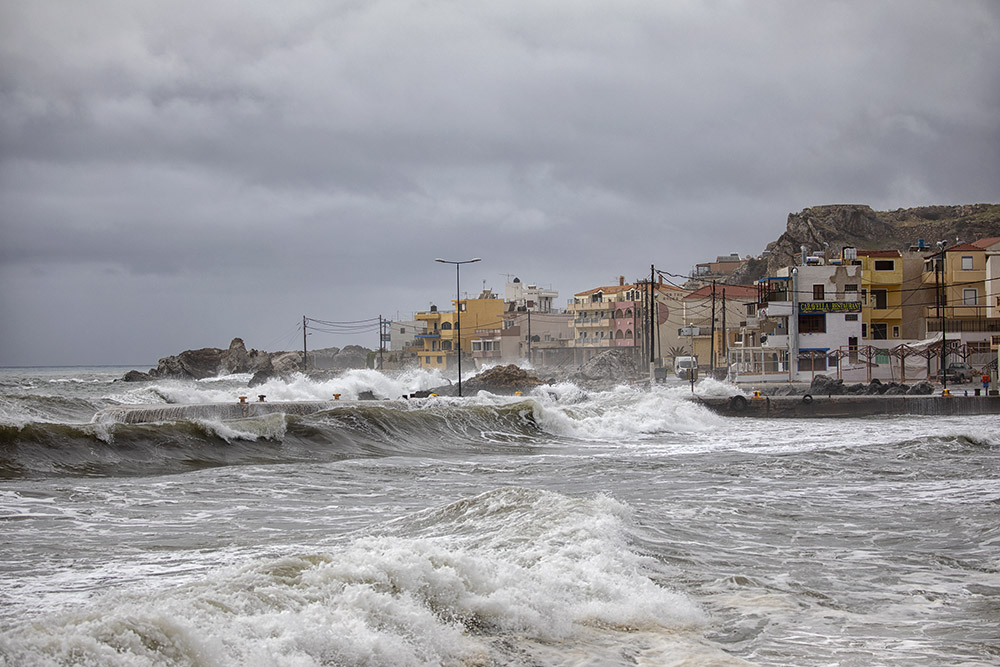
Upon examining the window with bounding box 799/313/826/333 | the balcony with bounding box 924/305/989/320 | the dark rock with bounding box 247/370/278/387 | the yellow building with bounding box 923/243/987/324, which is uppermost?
the yellow building with bounding box 923/243/987/324

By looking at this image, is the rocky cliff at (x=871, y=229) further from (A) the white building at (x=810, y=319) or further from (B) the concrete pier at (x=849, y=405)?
(B) the concrete pier at (x=849, y=405)

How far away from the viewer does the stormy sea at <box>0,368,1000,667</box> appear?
591 cm

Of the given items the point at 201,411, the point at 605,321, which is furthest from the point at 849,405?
the point at 605,321

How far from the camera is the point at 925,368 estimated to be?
50.7m

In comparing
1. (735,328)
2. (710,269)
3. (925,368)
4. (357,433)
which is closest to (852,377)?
(925,368)

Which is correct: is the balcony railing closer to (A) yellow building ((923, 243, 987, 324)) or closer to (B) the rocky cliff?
(A) yellow building ((923, 243, 987, 324))

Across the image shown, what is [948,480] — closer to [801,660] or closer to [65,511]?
[801,660]

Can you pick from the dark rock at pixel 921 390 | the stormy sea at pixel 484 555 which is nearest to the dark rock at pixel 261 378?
the dark rock at pixel 921 390

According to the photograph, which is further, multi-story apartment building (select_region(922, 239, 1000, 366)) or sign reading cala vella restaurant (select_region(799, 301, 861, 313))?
multi-story apartment building (select_region(922, 239, 1000, 366))

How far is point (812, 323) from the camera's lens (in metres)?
55.0

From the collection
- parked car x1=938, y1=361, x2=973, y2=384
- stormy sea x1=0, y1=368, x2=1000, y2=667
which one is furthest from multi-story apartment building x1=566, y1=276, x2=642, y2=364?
stormy sea x1=0, y1=368, x2=1000, y2=667

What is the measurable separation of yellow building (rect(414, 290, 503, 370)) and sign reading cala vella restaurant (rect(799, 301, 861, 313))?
5333cm

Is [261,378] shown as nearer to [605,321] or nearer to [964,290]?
[605,321]

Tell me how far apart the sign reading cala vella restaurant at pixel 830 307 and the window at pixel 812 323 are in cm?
37
